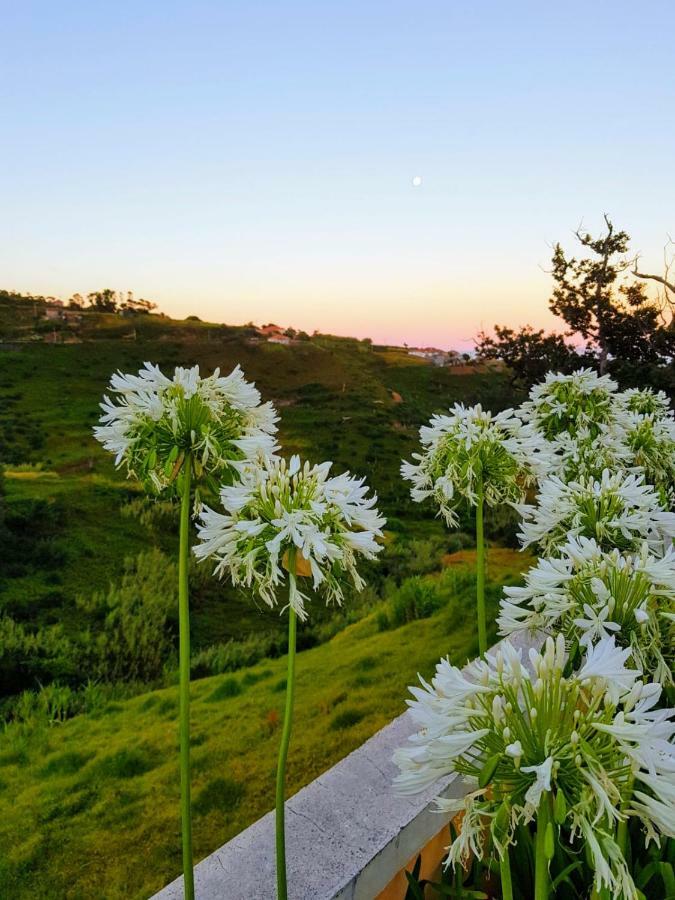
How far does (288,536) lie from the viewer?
1646 mm

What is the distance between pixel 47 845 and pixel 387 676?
2.48m

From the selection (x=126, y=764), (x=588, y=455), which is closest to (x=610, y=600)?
(x=588, y=455)

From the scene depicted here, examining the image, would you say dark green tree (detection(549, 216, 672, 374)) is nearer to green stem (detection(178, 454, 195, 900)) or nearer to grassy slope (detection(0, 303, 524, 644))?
grassy slope (detection(0, 303, 524, 644))

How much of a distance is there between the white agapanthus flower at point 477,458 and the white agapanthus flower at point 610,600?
1.42m

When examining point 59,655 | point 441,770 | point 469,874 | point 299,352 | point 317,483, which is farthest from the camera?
point 299,352

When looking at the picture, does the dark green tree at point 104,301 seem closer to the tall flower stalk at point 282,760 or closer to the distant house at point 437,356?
the distant house at point 437,356

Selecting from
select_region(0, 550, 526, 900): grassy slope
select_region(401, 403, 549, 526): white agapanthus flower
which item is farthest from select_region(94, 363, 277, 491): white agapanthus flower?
select_region(0, 550, 526, 900): grassy slope

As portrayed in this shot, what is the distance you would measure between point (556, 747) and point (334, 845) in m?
1.51

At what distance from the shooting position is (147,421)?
199 centimetres

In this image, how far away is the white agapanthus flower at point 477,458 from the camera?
2.95 meters

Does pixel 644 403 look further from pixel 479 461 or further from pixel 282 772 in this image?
pixel 282 772

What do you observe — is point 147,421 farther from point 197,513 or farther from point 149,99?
point 149,99

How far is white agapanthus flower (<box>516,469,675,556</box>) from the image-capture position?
208 cm

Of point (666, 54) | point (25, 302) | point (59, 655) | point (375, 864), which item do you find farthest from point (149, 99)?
point (25, 302)
